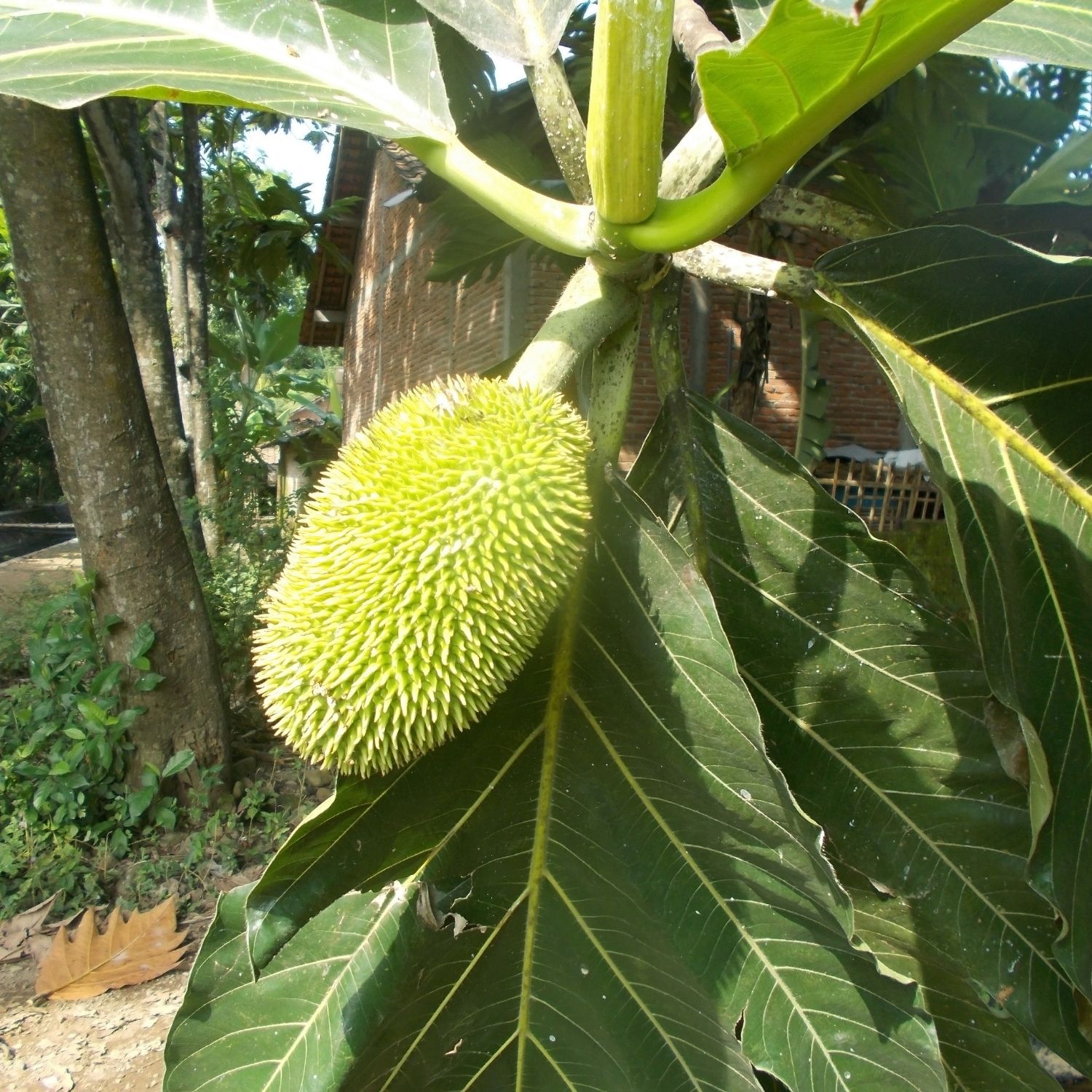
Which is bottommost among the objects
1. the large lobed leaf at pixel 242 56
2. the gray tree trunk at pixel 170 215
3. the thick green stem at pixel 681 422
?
the thick green stem at pixel 681 422

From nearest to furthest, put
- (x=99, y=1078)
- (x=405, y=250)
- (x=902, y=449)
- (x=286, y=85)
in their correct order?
(x=286, y=85) → (x=99, y=1078) → (x=902, y=449) → (x=405, y=250)

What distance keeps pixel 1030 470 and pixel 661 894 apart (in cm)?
46

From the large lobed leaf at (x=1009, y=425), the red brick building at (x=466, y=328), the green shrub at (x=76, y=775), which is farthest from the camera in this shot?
the red brick building at (x=466, y=328)

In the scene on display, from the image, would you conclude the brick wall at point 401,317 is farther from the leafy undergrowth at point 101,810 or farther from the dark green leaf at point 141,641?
the leafy undergrowth at point 101,810

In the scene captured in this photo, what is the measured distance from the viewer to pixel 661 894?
0.75 m

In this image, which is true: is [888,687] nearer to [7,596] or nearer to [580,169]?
[580,169]

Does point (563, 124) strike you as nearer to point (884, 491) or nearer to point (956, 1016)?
point (956, 1016)

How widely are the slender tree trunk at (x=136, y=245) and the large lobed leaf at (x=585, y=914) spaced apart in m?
3.93

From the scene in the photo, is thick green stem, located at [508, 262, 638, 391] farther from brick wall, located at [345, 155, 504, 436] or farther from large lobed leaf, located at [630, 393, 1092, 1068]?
brick wall, located at [345, 155, 504, 436]

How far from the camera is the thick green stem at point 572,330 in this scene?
713mm

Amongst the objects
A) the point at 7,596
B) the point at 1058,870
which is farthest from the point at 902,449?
the point at 7,596

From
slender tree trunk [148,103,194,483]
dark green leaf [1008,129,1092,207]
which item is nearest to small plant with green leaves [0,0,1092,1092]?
dark green leaf [1008,129,1092,207]

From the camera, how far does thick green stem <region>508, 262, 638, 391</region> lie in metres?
0.71

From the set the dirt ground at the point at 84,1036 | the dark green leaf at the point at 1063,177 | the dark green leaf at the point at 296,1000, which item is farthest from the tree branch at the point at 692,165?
the dirt ground at the point at 84,1036
